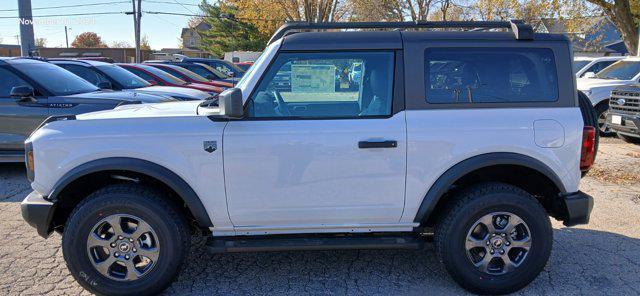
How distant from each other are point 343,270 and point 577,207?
179 centimetres

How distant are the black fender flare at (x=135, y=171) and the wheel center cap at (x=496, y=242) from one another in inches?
82.0

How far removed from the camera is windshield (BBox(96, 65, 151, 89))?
917 centimetres

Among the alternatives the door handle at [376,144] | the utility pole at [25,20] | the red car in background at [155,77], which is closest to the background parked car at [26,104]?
the door handle at [376,144]

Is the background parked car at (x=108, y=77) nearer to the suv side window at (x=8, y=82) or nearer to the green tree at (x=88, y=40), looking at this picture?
the suv side window at (x=8, y=82)

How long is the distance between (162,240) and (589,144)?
305 cm

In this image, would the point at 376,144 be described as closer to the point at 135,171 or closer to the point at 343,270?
the point at 343,270

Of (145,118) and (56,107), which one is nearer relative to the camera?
(145,118)

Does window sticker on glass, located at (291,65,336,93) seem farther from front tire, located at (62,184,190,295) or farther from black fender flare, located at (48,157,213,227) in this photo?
front tire, located at (62,184,190,295)

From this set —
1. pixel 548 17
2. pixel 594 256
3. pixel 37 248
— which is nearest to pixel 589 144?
pixel 594 256

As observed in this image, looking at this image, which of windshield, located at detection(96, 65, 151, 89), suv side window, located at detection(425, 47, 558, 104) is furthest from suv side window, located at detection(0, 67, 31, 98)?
suv side window, located at detection(425, 47, 558, 104)

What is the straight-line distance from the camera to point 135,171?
3.18 m

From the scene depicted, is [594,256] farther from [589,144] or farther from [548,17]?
[548,17]

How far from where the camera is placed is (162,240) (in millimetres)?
3270

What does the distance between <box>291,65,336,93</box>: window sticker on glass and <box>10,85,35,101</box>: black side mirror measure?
470 cm
